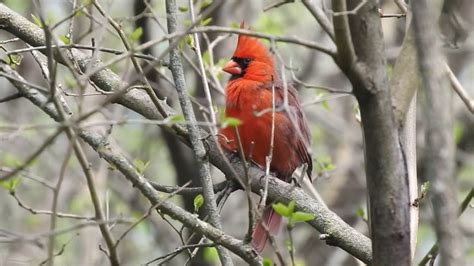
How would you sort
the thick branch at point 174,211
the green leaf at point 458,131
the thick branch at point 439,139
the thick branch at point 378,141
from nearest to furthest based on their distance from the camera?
1. the thick branch at point 439,139
2. the thick branch at point 378,141
3. the thick branch at point 174,211
4. the green leaf at point 458,131

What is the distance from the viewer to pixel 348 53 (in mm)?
2201

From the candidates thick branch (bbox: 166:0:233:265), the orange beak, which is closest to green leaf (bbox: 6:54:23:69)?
thick branch (bbox: 166:0:233:265)

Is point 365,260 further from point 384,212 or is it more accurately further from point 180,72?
point 180,72

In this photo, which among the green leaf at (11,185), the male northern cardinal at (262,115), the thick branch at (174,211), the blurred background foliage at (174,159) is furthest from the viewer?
the blurred background foliage at (174,159)

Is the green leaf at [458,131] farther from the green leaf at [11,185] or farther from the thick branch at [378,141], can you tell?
the thick branch at [378,141]

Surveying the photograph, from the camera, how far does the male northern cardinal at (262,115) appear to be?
4215 mm

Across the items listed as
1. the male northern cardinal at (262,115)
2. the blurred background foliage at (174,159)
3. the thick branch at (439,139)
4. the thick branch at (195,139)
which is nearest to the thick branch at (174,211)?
the thick branch at (195,139)

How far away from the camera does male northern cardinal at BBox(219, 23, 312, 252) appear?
421 centimetres

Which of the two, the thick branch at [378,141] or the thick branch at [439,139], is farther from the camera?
the thick branch at [378,141]

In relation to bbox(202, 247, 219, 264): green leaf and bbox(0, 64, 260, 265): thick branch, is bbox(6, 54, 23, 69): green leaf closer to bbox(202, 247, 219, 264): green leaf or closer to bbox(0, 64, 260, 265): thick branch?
bbox(0, 64, 260, 265): thick branch

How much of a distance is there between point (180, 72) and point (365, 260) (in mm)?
944

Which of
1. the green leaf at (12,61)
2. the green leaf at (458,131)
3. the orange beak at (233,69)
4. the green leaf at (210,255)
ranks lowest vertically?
the green leaf at (210,255)

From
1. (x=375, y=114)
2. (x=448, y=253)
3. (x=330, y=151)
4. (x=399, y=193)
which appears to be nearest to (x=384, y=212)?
(x=399, y=193)

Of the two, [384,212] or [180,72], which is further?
[180,72]
